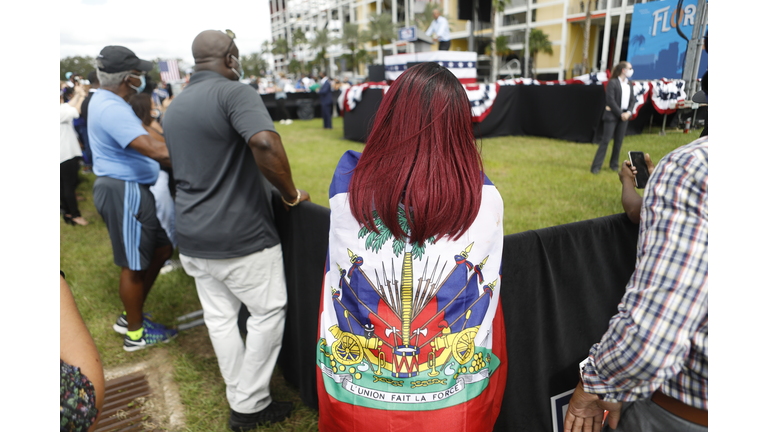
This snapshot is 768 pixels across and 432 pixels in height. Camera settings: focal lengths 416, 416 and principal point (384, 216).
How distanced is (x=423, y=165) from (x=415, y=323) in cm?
40

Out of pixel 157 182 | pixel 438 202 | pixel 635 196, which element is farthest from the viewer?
pixel 157 182

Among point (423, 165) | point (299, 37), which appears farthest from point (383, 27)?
point (423, 165)

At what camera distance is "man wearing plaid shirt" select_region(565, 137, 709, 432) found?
74 cm

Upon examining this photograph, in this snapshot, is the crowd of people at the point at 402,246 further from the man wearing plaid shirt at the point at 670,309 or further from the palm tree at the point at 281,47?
the palm tree at the point at 281,47

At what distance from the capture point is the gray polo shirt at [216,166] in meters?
1.68

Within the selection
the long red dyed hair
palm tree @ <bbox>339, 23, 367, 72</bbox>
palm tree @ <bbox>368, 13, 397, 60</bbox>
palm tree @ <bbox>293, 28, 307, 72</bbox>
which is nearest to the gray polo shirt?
the long red dyed hair

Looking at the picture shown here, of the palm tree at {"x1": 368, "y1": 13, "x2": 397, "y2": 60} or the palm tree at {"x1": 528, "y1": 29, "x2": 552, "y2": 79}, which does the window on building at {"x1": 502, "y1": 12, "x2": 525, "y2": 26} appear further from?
the palm tree at {"x1": 368, "y1": 13, "x2": 397, "y2": 60}

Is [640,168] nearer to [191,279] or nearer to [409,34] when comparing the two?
[191,279]

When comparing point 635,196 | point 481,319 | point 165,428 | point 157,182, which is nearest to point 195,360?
point 165,428

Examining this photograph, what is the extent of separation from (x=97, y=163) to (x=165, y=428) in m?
1.49

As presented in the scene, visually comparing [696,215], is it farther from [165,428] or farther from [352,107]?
[352,107]

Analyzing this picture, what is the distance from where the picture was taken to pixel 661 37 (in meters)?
1.25

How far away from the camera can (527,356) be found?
166cm

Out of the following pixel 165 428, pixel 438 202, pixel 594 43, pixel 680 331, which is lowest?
pixel 165 428
